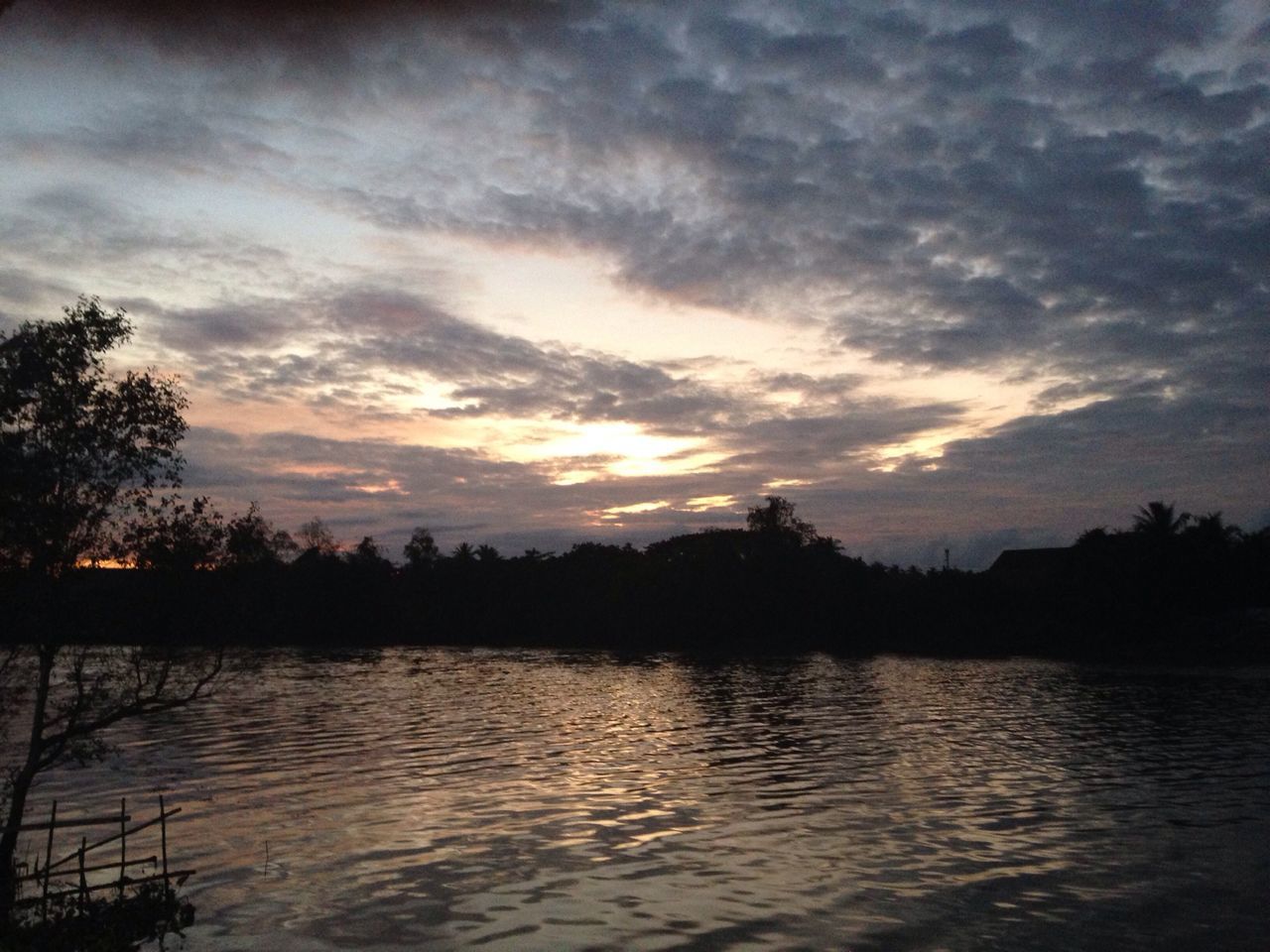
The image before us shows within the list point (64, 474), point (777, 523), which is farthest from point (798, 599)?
point (64, 474)

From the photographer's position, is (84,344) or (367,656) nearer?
(84,344)

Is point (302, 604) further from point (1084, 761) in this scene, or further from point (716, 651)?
point (1084, 761)

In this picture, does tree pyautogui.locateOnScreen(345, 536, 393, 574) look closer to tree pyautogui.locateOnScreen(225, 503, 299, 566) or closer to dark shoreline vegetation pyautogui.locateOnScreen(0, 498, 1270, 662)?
dark shoreline vegetation pyautogui.locateOnScreen(0, 498, 1270, 662)

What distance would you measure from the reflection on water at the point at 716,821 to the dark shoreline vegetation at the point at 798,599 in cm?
2327

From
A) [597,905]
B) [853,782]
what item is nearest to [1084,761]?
→ [853,782]

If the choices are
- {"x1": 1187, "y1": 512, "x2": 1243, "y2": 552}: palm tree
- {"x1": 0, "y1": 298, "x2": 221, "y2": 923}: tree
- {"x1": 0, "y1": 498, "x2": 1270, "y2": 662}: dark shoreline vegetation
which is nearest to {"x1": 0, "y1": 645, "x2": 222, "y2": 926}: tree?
{"x1": 0, "y1": 298, "x2": 221, "y2": 923}: tree

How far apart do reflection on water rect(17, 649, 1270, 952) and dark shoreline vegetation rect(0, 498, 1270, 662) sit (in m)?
23.3

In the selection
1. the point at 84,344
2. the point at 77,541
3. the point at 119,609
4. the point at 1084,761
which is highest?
the point at 84,344

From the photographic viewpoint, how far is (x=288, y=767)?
4541 cm

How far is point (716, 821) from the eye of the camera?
34.7 metres

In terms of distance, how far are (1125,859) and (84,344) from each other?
30.4m

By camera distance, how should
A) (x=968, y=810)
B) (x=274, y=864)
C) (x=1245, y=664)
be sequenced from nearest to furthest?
(x=274, y=864) < (x=968, y=810) < (x=1245, y=664)

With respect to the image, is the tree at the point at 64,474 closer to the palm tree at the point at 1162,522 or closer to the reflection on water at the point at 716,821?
the reflection on water at the point at 716,821

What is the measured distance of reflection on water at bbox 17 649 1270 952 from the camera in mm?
24375
